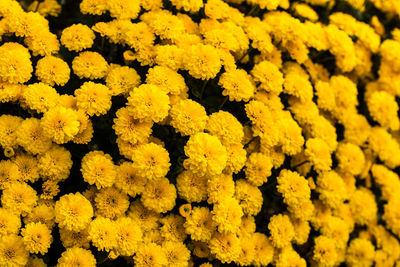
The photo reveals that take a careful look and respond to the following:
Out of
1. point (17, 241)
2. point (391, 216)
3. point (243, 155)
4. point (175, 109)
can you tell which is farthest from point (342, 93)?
point (17, 241)

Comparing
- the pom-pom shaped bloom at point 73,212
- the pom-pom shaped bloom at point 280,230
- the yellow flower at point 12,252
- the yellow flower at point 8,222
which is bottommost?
the yellow flower at point 12,252

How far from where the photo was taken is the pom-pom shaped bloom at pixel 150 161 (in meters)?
1.90

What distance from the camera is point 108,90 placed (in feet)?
6.77

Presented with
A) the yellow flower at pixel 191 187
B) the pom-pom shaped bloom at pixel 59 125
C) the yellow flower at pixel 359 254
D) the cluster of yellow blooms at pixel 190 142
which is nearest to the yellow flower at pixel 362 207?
the cluster of yellow blooms at pixel 190 142

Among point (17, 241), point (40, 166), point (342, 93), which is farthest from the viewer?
point (342, 93)

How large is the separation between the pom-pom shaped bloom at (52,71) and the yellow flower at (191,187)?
2.33 feet

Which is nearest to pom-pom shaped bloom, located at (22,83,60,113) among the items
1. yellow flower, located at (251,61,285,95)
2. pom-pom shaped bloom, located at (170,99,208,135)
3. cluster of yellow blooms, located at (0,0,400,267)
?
cluster of yellow blooms, located at (0,0,400,267)

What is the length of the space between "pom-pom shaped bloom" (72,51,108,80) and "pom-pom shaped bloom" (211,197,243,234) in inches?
33.0

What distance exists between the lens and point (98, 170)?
193cm

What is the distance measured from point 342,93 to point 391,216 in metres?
0.82

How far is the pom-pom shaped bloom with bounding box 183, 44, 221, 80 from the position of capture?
83.4 inches

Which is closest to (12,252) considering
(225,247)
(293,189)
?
(225,247)

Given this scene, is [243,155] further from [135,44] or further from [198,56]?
[135,44]

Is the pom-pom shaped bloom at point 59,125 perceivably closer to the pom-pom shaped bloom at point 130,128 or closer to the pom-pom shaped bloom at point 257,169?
the pom-pom shaped bloom at point 130,128
